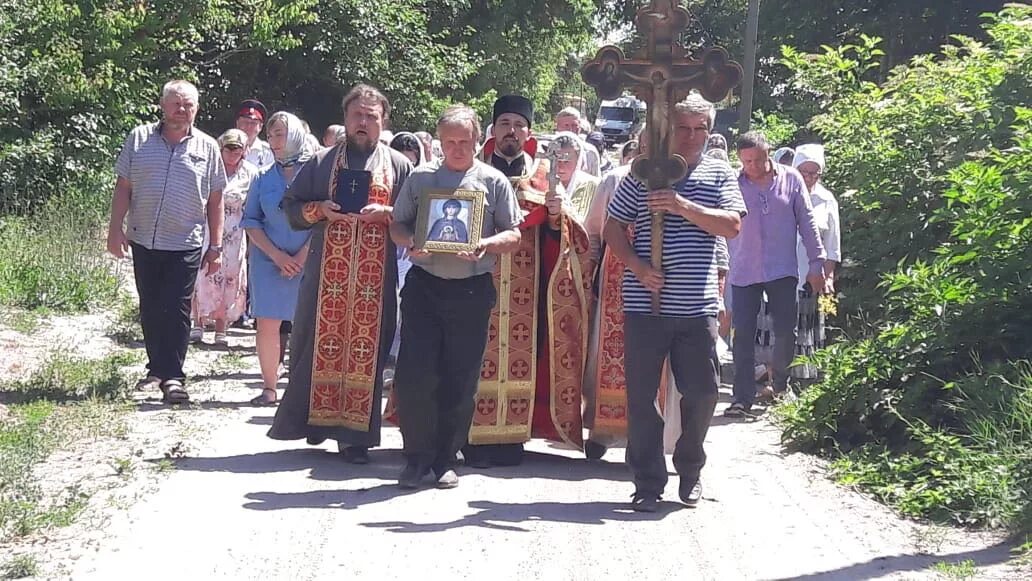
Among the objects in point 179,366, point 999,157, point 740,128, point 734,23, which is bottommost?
point 179,366

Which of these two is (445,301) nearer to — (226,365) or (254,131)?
(226,365)

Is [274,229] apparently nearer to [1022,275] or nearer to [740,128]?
[1022,275]

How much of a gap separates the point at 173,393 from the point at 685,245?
4.06 metres

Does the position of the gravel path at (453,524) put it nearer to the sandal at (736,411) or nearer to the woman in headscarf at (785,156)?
the sandal at (736,411)

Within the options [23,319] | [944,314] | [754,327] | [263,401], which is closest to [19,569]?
[263,401]

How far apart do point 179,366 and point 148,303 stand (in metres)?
0.48

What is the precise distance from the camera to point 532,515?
23.3 ft

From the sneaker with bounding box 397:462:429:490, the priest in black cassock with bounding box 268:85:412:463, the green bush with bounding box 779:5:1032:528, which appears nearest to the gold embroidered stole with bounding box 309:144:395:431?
the priest in black cassock with bounding box 268:85:412:463

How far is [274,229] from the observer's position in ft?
31.3

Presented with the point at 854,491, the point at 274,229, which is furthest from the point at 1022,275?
the point at 274,229

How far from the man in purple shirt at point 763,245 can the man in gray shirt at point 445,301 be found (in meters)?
3.37

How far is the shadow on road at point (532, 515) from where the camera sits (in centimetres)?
681

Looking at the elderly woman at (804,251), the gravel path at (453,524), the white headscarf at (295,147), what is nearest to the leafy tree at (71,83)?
the white headscarf at (295,147)

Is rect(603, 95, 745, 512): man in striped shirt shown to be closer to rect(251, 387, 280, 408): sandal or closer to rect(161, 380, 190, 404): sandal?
rect(251, 387, 280, 408): sandal
